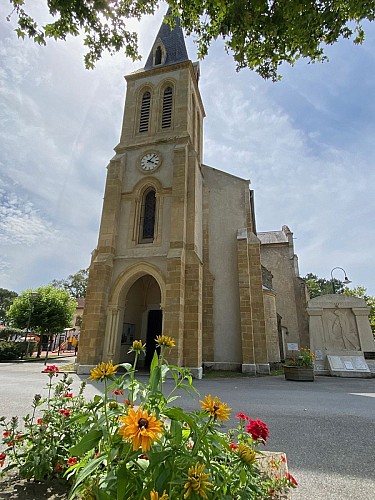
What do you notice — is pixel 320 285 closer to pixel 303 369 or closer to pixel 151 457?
pixel 303 369

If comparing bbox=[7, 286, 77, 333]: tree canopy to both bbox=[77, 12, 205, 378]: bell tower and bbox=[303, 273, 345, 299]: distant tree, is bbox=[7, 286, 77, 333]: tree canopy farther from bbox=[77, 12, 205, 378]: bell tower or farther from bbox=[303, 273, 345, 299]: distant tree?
bbox=[303, 273, 345, 299]: distant tree

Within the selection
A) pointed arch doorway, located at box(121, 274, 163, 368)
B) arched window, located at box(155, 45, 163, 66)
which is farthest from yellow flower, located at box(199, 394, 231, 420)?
arched window, located at box(155, 45, 163, 66)

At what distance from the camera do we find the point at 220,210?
1623cm

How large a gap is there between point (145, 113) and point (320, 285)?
172 ft

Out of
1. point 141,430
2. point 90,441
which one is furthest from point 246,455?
point 90,441

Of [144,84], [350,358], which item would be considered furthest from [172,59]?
[350,358]

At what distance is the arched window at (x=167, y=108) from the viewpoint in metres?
16.8

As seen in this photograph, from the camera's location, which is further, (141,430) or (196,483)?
(196,483)

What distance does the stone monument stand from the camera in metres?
12.5

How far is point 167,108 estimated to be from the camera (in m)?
17.1

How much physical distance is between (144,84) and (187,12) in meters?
14.6

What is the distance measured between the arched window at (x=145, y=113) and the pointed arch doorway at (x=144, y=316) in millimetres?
9292

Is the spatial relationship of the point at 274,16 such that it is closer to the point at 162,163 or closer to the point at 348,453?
the point at 348,453

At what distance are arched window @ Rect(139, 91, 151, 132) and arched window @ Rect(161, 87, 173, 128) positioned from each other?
1017 mm
